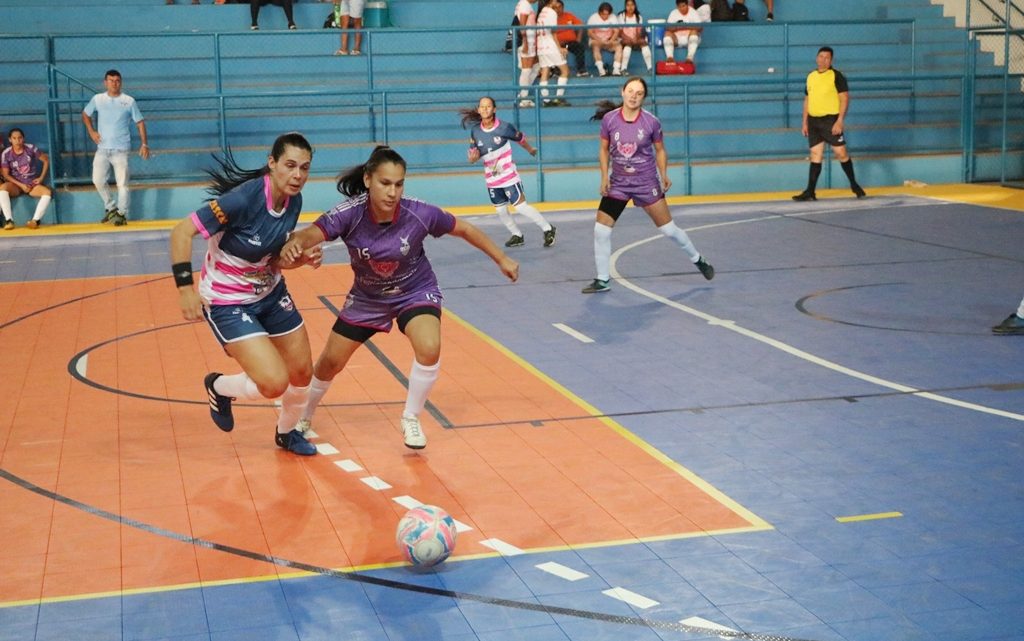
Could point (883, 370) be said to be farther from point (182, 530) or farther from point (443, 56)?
point (443, 56)

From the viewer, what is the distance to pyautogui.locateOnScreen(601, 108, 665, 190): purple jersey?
14414mm

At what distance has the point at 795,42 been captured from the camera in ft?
94.2

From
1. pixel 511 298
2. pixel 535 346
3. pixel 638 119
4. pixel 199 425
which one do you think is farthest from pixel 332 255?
pixel 199 425

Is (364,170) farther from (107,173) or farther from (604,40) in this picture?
(604,40)

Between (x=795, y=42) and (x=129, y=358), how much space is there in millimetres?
20218

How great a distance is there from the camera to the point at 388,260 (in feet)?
28.2

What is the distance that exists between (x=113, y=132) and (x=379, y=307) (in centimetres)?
1483

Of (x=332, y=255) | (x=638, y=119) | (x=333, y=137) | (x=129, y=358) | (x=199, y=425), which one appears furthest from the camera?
(x=333, y=137)

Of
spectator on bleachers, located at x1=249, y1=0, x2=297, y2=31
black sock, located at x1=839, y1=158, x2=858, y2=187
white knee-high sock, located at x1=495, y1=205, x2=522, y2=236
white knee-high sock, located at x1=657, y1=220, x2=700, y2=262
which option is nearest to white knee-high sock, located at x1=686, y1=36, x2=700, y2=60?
black sock, located at x1=839, y1=158, x2=858, y2=187

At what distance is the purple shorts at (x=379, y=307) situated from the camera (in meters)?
8.81

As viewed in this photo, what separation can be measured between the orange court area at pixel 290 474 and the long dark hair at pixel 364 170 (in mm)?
1779

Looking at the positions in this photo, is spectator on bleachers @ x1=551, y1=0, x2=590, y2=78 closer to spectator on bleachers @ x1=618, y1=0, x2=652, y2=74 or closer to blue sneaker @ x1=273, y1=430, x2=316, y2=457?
spectator on bleachers @ x1=618, y1=0, x2=652, y2=74

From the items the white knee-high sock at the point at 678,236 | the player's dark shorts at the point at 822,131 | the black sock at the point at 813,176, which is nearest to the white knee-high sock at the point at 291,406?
the white knee-high sock at the point at 678,236

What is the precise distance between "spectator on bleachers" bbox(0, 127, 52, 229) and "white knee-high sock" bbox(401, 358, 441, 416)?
15.1m
